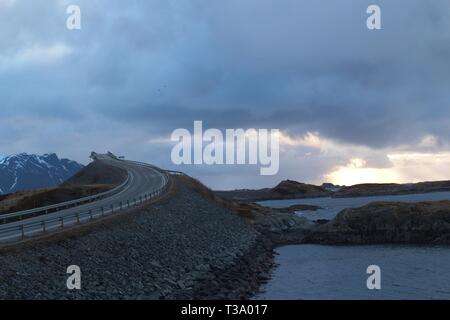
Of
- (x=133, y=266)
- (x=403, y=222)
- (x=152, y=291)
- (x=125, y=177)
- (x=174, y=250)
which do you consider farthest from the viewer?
(x=125, y=177)

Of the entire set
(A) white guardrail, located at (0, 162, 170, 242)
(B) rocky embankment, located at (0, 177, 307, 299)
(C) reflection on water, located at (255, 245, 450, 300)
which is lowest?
(C) reflection on water, located at (255, 245, 450, 300)

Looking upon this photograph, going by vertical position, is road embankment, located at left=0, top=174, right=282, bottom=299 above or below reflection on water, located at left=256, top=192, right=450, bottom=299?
above

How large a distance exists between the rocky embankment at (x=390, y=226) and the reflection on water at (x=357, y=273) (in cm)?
502

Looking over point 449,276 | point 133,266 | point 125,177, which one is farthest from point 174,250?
point 125,177

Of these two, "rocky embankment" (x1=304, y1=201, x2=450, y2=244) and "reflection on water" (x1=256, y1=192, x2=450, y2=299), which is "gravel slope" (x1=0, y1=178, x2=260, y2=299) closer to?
"reflection on water" (x1=256, y1=192, x2=450, y2=299)

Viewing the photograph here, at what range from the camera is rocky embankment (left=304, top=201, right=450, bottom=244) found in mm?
70938

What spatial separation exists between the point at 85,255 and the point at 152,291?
484 centimetres

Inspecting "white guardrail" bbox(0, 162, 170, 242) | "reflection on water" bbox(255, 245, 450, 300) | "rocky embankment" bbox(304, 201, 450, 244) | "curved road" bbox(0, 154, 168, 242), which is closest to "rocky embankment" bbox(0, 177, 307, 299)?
"white guardrail" bbox(0, 162, 170, 242)

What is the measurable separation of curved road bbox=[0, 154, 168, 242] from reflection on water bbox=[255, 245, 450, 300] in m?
15.6

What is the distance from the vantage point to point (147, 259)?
40.2 m

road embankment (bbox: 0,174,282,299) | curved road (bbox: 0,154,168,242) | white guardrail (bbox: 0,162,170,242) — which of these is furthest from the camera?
curved road (bbox: 0,154,168,242)
